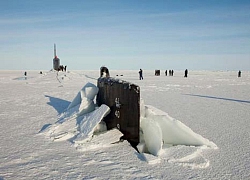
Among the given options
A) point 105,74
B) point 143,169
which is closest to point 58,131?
point 143,169

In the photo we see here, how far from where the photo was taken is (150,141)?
4.29 metres

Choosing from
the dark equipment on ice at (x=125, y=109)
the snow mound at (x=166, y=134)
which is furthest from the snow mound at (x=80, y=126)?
the snow mound at (x=166, y=134)

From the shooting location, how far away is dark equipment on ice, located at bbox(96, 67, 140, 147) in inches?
175

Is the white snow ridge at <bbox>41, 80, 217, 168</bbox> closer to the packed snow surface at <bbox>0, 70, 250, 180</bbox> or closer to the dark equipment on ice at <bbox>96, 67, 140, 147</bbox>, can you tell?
the packed snow surface at <bbox>0, 70, 250, 180</bbox>

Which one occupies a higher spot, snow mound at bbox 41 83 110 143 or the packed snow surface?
snow mound at bbox 41 83 110 143

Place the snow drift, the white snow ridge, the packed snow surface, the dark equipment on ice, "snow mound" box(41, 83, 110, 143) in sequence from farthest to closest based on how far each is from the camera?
1. "snow mound" box(41, 83, 110, 143)
2. the dark equipment on ice
3. the snow drift
4. the white snow ridge
5. the packed snow surface

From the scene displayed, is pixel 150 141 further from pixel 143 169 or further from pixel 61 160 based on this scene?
pixel 61 160

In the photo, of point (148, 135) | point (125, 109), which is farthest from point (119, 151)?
point (125, 109)

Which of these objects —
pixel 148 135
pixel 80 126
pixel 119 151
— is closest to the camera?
pixel 119 151

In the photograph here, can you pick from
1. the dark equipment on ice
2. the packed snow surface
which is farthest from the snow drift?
the dark equipment on ice

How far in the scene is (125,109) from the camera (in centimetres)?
470

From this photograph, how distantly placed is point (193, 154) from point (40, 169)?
2.22 m

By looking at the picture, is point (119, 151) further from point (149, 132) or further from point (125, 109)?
point (125, 109)

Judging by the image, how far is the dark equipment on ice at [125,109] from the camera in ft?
14.6
